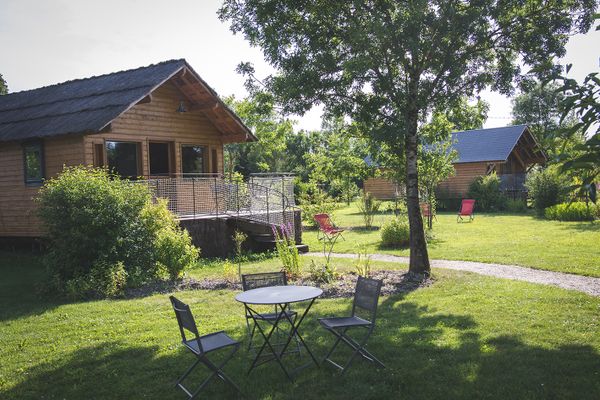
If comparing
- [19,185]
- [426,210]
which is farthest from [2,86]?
[426,210]

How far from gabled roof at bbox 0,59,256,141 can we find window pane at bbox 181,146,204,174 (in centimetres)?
118

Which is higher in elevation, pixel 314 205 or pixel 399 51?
pixel 399 51

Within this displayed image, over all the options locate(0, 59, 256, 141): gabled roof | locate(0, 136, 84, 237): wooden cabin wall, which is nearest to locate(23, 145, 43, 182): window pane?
locate(0, 136, 84, 237): wooden cabin wall

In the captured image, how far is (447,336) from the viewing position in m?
6.26

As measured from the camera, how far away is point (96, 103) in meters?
14.6

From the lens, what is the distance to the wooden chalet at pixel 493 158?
31.2 metres

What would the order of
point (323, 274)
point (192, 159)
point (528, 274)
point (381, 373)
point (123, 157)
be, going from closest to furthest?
point (381, 373), point (323, 274), point (528, 274), point (123, 157), point (192, 159)

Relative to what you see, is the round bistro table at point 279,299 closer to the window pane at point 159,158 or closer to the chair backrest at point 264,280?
the chair backrest at point 264,280

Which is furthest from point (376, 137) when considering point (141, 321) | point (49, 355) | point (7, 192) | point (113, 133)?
point (7, 192)

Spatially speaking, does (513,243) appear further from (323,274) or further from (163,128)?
(163,128)

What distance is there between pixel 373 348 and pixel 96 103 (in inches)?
467

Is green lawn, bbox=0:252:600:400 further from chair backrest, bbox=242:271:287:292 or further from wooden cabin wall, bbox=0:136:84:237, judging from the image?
wooden cabin wall, bbox=0:136:84:237

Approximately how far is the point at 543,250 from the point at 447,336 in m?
7.98

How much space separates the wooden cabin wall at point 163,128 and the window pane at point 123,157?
0.27m
